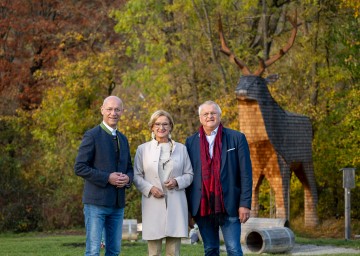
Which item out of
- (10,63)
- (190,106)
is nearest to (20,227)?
(190,106)

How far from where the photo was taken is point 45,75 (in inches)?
1156

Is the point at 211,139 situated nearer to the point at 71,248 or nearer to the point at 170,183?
the point at 170,183

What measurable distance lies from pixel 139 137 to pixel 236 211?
1599 centimetres

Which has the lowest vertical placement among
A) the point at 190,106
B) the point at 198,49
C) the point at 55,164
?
the point at 55,164

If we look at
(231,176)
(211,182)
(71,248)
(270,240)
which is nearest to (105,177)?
(211,182)

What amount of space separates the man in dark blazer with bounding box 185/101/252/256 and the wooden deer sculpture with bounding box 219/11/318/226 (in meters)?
8.77

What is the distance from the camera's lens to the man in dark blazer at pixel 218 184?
841cm

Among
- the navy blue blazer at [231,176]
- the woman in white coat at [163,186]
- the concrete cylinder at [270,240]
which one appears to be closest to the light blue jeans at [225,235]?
the navy blue blazer at [231,176]

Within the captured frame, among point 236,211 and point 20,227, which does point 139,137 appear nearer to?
point 20,227

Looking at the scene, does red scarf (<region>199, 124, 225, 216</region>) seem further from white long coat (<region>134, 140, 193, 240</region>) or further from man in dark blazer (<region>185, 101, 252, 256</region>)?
white long coat (<region>134, 140, 193, 240</region>)

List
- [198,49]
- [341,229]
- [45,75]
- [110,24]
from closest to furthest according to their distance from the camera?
[341,229] → [198,49] → [45,75] → [110,24]

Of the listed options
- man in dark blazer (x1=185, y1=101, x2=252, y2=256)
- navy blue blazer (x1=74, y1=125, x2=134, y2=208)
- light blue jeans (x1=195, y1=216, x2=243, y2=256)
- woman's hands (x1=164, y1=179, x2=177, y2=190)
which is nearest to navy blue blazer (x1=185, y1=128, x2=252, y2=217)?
man in dark blazer (x1=185, y1=101, x2=252, y2=256)

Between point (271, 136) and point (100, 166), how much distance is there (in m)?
10.2

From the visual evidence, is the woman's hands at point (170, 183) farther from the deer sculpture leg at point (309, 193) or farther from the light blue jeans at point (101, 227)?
the deer sculpture leg at point (309, 193)
